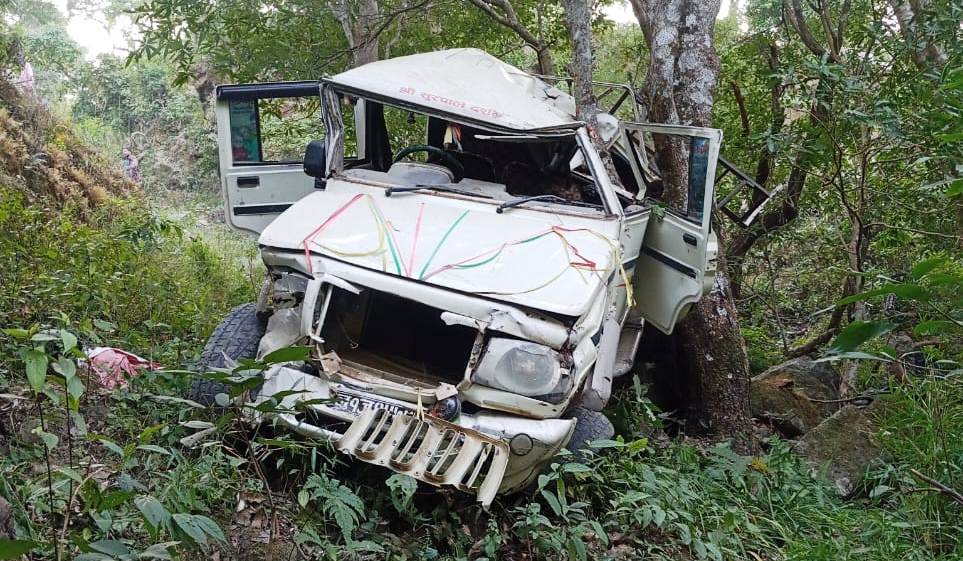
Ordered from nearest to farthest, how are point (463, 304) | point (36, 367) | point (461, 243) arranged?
point (36, 367) → point (463, 304) → point (461, 243)

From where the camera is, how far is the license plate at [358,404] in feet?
11.0

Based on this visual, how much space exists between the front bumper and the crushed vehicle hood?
529mm

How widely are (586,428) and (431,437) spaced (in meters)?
0.92

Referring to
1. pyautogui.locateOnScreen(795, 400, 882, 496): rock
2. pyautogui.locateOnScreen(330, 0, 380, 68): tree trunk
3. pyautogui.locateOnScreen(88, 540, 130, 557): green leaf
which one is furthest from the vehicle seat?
pyautogui.locateOnScreen(88, 540, 130, 557): green leaf

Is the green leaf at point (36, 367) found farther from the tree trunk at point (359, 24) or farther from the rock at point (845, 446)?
the tree trunk at point (359, 24)

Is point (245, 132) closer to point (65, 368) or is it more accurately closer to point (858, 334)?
point (65, 368)

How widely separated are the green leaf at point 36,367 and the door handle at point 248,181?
329 centimetres

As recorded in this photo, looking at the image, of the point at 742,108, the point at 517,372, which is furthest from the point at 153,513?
the point at 742,108

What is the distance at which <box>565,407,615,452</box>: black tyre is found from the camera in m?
3.78

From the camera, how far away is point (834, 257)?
807cm

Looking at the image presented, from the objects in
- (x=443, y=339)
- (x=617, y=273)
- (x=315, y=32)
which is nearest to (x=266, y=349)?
(x=443, y=339)

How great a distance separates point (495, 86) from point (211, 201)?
9.50 meters

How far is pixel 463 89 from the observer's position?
4.96 m

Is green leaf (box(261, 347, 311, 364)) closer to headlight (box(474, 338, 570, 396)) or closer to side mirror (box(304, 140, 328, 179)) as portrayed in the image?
headlight (box(474, 338, 570, 396))
